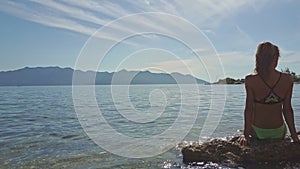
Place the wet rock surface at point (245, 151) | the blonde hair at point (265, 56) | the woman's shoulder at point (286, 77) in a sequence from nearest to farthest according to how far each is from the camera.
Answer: the blonde hair at point (265, 56) → the woman's shoulder at point (286, 77) → the wet rock surface at point (245, 151)

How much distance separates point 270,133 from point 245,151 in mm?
642

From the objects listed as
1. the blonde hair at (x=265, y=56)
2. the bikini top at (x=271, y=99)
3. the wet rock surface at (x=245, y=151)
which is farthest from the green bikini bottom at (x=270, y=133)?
the blonde hair at (x=265, y=56)

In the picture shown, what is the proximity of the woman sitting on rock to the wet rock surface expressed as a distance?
15cm

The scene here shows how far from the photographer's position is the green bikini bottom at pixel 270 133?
6680 mm

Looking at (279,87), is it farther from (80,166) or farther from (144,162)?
(80,166)

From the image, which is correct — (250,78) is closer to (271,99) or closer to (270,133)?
(271,99)

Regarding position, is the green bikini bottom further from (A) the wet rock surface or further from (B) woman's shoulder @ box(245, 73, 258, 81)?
(B) woman's shoulder @ box(245, 73, 258, 81)

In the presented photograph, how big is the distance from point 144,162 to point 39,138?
573 centimetres

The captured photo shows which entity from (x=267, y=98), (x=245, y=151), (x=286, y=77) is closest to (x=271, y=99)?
(x=267, y=98)

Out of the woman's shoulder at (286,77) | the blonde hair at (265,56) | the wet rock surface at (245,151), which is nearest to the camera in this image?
the blonde hair at (265,56)

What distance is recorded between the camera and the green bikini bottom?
21.9 ft

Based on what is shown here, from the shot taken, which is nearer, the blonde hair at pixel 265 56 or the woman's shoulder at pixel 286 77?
the blonde hair at pixel 265 56

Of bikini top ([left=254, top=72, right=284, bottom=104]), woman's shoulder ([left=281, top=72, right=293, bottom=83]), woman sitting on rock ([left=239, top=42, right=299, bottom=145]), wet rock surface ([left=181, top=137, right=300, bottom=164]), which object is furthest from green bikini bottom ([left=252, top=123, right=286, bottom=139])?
woman's shoulder ([left=281, top=72, right=293, bottom=83])

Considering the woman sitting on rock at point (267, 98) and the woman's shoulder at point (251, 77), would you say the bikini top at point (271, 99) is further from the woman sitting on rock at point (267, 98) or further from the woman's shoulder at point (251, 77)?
the woman's shoulder at point (251, 77)
